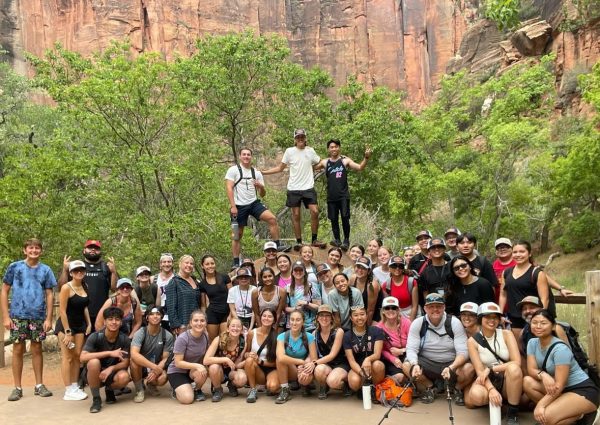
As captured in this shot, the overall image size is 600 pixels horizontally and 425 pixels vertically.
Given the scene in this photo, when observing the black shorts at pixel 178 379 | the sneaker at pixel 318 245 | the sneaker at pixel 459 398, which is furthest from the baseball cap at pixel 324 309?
the sneaker at pixel 318 245

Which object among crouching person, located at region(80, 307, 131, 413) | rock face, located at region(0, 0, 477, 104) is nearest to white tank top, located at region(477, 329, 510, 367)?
crouching person, located at region(80, 307, 131, 413)

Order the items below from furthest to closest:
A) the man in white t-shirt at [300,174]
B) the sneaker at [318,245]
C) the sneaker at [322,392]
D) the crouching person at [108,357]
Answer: the sneaker at [318,245] → the man in white t-shirt at [300,174] → the sneaker at [322,392] → the crouching person at [108,357]

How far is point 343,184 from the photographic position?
9289 mm

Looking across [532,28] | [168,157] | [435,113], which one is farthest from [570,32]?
[168,157]

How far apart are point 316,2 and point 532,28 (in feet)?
114

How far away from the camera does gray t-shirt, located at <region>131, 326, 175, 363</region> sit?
656 cm

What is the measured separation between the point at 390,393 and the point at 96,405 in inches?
127

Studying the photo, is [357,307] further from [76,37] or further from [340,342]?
[76,37]

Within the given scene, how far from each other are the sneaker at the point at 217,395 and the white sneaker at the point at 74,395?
5.12ft

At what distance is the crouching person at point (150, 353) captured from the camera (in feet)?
21.2

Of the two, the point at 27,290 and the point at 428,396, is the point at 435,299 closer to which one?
the point at 428,396

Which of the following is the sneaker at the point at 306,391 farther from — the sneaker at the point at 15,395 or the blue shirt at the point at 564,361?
the sneaker at the point at 15,395

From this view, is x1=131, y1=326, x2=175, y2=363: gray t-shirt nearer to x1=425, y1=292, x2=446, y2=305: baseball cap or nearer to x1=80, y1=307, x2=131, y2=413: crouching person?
x1=80, y1=307, x2=131, y2=413: crouching person

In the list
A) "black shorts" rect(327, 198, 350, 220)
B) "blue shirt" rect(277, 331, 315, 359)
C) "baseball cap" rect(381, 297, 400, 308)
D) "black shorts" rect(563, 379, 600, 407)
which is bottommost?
"black shorts" rect(563, 379, 600, 407)
